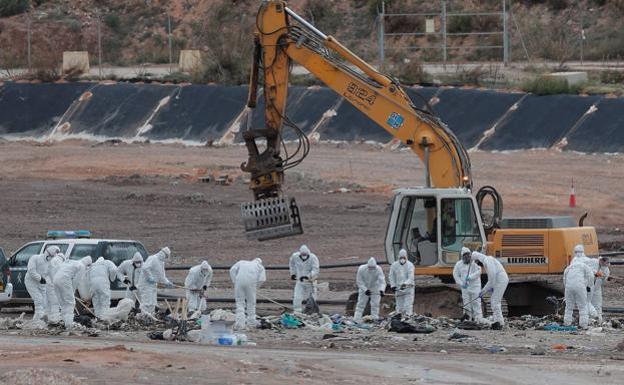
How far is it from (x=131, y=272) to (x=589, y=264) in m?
7.76

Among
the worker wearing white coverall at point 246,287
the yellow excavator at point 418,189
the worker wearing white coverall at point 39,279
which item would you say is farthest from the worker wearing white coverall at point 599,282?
the worker wearing white coverall at point 39,279

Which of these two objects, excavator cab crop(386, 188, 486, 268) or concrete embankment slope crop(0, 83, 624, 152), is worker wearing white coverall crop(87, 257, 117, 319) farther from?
concrete embankment slope crop(0, 83, 624, 152)

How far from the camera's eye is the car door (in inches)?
1104

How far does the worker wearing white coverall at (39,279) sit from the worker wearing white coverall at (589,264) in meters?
8.43

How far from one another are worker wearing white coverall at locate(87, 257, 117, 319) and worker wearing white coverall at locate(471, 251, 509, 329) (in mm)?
6188

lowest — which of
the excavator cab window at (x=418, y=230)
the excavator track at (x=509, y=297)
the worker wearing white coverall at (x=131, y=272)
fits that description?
the excavator track at (x=509, y=297)

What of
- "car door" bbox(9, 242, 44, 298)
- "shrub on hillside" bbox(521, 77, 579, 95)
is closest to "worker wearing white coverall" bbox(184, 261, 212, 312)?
"car door" bbox(9, 242, 44, 298)

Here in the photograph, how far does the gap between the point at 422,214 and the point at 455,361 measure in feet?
17.7

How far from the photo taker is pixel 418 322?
25.0 m

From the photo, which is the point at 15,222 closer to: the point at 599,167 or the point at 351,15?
the point at 599,167

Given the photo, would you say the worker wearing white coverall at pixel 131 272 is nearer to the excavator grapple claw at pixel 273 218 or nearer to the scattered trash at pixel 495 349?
the excavator grapple claw at pixel 273 218

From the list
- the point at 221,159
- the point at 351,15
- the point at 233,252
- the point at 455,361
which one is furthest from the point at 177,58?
the point at 455,361

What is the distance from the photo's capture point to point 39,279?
25781 mm

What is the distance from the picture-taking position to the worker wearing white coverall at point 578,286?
2448 cm
